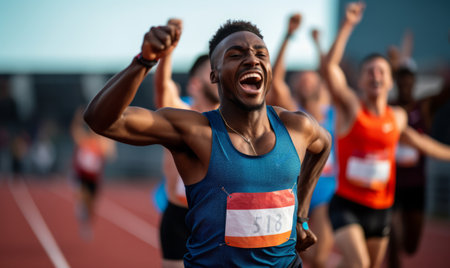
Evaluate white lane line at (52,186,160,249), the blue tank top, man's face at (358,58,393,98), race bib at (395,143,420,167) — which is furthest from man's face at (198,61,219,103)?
white lane line at (52,186,160,249)

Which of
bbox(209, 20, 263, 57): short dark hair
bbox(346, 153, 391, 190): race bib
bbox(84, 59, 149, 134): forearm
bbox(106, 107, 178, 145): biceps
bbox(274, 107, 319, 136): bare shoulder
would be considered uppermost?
bbox(209, 20, 263, 57): short dark hair

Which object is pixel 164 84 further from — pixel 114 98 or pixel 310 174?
pixel 114 98

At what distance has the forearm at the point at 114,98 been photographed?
1658 mm

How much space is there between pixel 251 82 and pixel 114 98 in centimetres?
61

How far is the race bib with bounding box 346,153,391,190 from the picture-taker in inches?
149

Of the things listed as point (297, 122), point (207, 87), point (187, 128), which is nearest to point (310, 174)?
point (297, 122)

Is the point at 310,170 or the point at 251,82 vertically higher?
the point at 251,82

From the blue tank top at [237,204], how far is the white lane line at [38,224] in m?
5.75

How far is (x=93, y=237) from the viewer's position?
9.42 m

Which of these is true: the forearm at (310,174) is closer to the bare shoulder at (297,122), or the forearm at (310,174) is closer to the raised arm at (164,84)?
the bare shoulder at (297,122)

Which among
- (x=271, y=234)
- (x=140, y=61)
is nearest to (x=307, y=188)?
(x=271, y=234)

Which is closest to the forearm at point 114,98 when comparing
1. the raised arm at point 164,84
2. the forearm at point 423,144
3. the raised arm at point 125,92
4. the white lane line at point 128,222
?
the raised arm at point 125,92

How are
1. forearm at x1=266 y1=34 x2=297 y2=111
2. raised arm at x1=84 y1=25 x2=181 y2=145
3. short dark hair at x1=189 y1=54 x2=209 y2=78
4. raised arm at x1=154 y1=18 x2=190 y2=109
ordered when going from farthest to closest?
forearm at x1=266 y1=34 x2=297 y2=111 → short dark hair at x1=189 y1=54 x2=209 y2=78 → raised arm at x1=154 y1=18 x2=190 y2=109 → raised arm at x1=84 y1=25 x2=181 y2=145

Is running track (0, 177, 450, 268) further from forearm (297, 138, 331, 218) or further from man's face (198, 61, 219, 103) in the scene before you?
forearm (297, 138, 331, 218)
